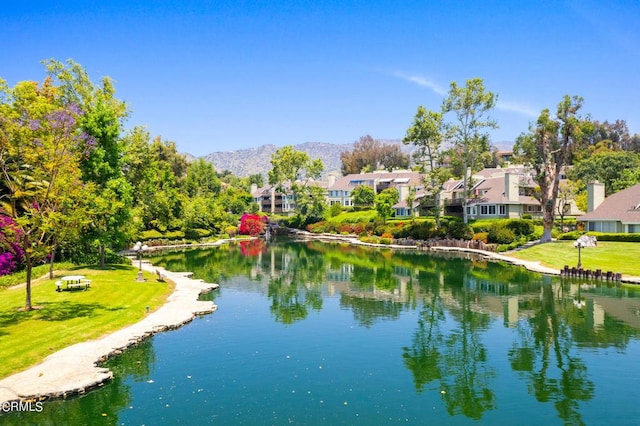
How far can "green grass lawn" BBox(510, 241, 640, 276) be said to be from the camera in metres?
48.6

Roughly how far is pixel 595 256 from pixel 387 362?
3968 centimetres

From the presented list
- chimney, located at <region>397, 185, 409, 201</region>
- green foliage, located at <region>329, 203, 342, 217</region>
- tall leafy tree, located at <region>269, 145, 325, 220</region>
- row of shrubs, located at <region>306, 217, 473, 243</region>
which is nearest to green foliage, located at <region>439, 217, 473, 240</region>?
row of shrubs, located at <region>306, 217, 473, 243</region>

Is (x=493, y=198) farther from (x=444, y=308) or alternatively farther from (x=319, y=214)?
(x=444, y=308)

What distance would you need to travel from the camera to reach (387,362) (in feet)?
74.7

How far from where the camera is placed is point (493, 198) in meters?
85.8

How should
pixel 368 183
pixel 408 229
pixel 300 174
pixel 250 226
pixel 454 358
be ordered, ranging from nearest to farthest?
1. pixel 454 358
2. pixel 408 229
3. pixel 250 226
4. pixel 300 174
5. pixel 368 183

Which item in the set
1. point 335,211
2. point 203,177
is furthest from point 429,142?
point 203,177

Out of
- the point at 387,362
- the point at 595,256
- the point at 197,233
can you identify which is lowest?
the point at 387,362

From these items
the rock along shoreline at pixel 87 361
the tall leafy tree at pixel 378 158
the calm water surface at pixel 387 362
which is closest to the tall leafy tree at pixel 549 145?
the calm water surface at pixel 387 362

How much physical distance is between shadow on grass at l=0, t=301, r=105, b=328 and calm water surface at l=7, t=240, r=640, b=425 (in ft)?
16.7

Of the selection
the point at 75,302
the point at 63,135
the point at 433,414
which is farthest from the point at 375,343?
the point at 63,135

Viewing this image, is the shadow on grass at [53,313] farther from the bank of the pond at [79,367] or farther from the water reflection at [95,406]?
the water reflection at [95,406]

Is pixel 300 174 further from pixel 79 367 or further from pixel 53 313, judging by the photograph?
pixel 79 367

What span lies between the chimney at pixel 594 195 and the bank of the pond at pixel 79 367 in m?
57.8
